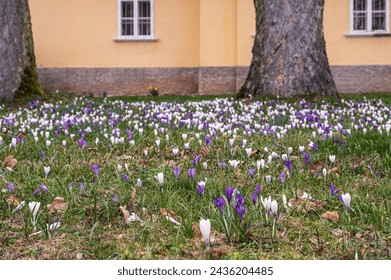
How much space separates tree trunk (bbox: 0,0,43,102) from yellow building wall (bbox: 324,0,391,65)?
10410 mm

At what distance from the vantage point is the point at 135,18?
20.4 metres

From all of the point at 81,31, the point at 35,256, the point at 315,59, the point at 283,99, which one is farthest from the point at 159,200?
the point at 81,31

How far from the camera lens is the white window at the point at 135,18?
2042cm

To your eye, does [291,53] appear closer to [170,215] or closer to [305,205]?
[305,205]

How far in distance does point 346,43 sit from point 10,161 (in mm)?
16446

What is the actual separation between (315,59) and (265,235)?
30.5 feet

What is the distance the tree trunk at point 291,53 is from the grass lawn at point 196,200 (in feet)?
18.6

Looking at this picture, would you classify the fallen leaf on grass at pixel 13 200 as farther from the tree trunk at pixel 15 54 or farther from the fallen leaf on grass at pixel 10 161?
the tree trunk at pixel 15 54

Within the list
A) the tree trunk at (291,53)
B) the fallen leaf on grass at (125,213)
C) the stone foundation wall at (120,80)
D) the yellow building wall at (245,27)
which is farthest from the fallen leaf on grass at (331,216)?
A: the stone foundation wall at (120,80)

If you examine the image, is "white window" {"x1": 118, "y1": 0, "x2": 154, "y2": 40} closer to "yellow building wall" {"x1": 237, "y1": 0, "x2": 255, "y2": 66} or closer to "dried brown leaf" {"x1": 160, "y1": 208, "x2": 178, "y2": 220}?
"yellow building wall" {"x1": 237, "y1": 0, "x2": 255, "y2": 66}

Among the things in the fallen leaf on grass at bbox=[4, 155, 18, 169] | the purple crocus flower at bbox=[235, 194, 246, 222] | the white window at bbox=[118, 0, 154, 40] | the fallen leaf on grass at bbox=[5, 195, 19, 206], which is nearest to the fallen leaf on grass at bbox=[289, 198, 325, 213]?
the purple crocus flower at bbox=[235, 194, 246, 222]

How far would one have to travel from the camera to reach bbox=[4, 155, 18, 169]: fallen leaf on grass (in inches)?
180

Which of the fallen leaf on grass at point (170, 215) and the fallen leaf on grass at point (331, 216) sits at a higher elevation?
the fallen leaf on grass at point (170, 215)

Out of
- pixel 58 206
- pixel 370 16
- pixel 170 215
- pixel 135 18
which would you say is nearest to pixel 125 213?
pixel 170 215
